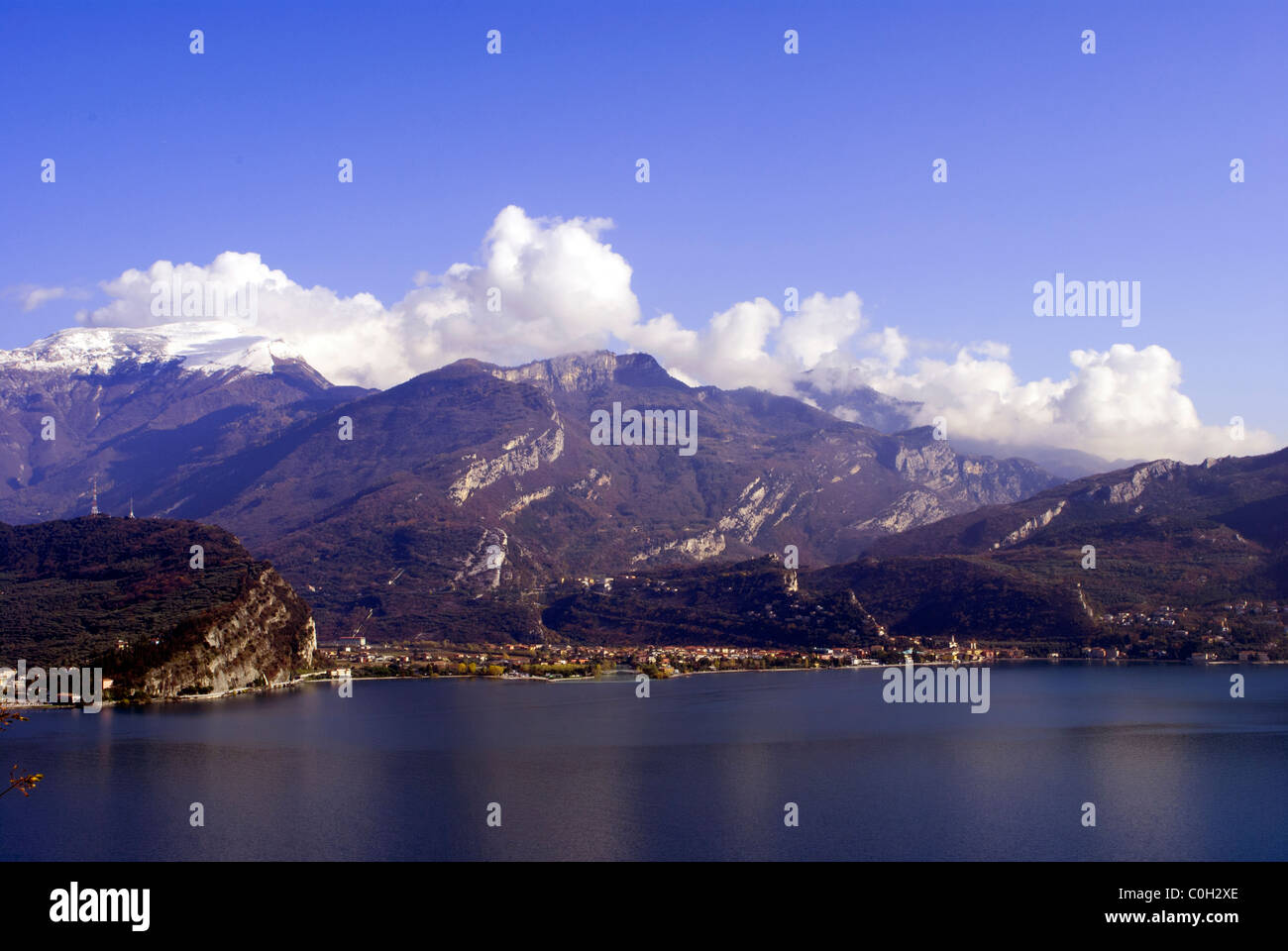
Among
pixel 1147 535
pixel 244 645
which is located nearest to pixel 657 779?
pixel 244 645

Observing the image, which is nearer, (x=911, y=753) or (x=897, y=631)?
(x=911, y=753)

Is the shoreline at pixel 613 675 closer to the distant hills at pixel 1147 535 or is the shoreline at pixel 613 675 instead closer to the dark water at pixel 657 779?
the dark water at pixel 657 779

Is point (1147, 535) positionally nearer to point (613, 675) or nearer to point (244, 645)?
point (613, 675)

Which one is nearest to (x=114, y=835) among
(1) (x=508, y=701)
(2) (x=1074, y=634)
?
(1) (x=508, y=701)

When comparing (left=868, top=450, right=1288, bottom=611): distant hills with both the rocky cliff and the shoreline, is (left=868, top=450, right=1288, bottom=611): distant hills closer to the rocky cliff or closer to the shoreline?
the shoreline

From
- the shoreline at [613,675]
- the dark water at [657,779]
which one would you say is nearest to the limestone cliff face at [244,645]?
the shoreline at [613,675]

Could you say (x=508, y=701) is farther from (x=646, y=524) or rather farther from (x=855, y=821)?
(x=646, y=524)
